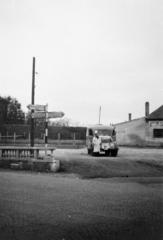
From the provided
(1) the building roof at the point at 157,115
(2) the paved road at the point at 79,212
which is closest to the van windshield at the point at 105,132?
(2) the paved road at the point at 79,212

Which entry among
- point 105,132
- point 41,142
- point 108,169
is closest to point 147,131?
point 41,142

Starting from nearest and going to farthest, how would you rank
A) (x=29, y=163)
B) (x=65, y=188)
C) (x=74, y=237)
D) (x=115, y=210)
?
(x=74, y=237) → (x=115, y=210) → (x=65, y=188) → (x=29, y=163)

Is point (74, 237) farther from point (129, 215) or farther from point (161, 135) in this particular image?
point (161, 135)

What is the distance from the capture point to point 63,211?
6.34m

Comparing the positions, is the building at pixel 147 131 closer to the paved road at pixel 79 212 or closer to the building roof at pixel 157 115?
the building roof at pixel 157 115

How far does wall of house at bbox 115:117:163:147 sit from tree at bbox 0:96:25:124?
99.2 feet

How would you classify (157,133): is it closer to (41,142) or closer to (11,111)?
(41,142)

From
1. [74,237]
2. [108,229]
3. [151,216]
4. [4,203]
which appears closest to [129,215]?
[151,216]

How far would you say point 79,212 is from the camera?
6324 mm

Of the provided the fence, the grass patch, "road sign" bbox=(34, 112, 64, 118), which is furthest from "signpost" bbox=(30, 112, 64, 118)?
the fence

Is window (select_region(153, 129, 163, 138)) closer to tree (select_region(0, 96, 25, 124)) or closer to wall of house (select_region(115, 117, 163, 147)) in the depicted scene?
wall of house (select_region(115, 117, 163, 147))

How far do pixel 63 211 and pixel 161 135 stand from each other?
39285 mm

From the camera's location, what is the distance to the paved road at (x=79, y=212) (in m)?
5.05

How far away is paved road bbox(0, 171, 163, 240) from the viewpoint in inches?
199
